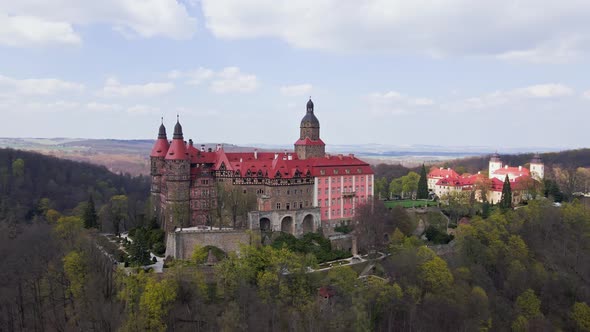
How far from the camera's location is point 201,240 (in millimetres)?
44156

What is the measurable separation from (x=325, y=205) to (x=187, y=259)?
17001 millimetres

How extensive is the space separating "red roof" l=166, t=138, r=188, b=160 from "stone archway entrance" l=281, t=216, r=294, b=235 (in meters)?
11.8

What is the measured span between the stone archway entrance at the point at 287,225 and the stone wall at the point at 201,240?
6.37 metres

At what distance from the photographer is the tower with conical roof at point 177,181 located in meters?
48.0

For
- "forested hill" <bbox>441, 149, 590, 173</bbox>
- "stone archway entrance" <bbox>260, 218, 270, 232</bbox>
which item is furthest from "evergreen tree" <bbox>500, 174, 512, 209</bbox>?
"forested hill" <bbox>441, 149, 590, 173</bbox>

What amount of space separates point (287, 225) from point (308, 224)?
8.50 feet

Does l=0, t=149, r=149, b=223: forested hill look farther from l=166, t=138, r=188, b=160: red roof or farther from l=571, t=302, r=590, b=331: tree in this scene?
l=571, t=302, r=590, b=331: tree

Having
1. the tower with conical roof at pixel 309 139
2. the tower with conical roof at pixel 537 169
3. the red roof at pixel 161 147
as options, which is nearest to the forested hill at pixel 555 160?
the tower with conical roof at pixel 537 169

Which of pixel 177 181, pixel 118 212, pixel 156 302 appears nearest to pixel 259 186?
pixel 177 181

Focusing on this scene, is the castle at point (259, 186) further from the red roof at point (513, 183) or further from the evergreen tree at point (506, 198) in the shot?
the red roof at point (513, 183)

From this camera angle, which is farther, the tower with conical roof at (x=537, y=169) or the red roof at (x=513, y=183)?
the tower with conical roof at (x=537, y=169)

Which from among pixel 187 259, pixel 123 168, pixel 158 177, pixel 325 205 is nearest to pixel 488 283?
pixel 325 205

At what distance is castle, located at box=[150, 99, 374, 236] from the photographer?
48.4 metres

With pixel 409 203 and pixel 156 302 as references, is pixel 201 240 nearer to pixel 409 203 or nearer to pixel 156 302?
pixel 156 302
